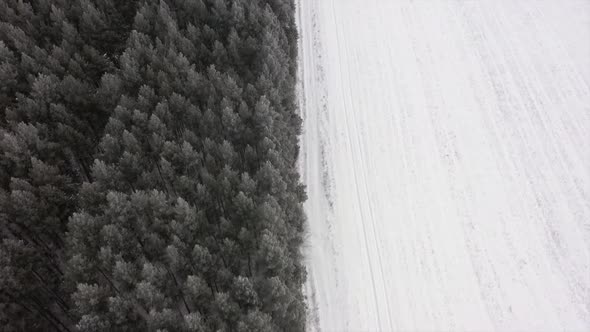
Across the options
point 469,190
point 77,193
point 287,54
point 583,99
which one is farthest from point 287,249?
point 583,99

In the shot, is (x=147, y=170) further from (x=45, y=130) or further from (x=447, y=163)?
(x=447, y=163)

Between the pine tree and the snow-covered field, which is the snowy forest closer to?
the pine tree

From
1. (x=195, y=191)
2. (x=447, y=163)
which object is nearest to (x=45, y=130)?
(x=195, y=191)

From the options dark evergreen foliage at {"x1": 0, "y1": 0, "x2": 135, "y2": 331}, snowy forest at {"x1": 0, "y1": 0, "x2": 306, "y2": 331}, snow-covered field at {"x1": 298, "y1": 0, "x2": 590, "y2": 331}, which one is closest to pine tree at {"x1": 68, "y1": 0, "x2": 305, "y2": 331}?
snowy forest at {"x1": 0, "y1": 0, "x2": 306, "y2": 331}

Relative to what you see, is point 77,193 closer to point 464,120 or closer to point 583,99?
point 464,120

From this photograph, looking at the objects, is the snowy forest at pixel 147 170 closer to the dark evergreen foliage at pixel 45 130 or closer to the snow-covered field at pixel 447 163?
the dark evergreen foliage at pixel 45 130
